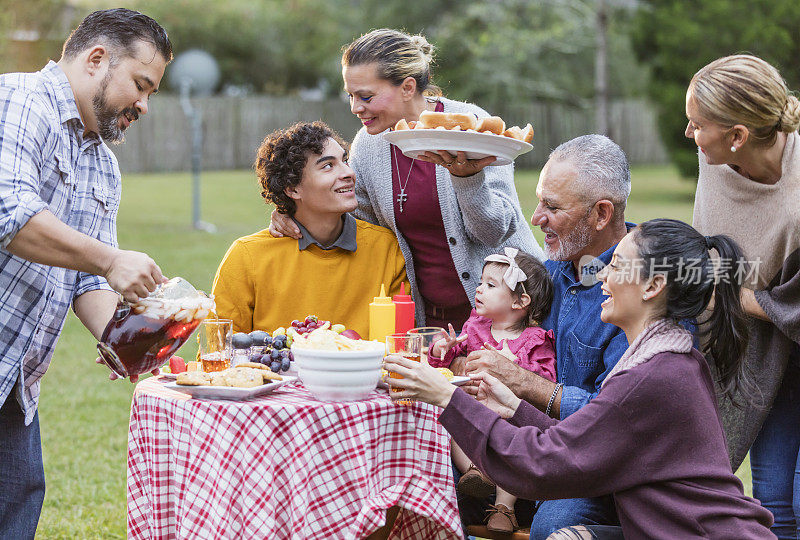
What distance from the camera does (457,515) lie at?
9.50 feet

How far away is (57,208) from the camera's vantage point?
2.99 metres

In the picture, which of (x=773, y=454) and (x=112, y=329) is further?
(x=773, y=454)

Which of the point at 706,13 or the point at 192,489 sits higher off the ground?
the point at 706,13

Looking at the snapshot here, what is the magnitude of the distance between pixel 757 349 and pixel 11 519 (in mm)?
2775

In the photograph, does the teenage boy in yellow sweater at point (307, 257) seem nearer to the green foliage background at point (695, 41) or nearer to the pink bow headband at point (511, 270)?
the pink bow headband at point (511, 270)

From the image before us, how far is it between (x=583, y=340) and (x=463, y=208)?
0.79 meters

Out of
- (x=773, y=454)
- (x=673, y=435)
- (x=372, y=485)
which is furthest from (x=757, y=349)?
(x=372, y=485)

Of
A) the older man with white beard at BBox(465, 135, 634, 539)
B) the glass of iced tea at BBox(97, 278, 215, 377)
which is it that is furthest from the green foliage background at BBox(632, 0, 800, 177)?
the glass of iced tea at BBox(97, 278, 215, 377)

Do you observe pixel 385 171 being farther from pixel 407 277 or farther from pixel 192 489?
pixel 192 489

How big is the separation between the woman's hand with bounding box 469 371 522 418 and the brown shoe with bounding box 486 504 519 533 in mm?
452

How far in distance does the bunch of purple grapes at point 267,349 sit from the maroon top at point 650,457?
2.65 feet

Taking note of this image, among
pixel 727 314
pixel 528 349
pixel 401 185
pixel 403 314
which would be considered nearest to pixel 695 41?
pixel 401 185

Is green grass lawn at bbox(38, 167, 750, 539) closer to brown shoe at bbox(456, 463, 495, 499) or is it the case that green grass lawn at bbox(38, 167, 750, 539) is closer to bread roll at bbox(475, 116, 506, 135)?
brown shoe at bbox(456, 463, 495, 499)

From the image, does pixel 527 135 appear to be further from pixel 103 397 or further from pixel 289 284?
pixel 103 397
